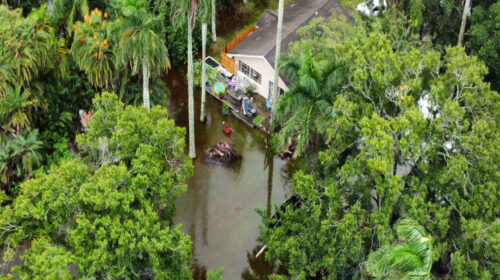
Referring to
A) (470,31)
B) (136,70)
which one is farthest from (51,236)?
(470,31)

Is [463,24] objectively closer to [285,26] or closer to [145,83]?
[285,26]

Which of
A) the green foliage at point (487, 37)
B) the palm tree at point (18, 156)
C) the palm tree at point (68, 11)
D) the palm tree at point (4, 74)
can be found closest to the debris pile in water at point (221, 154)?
the palm tree at point (18, 156)

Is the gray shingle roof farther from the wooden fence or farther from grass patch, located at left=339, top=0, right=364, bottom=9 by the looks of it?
the wooden fence

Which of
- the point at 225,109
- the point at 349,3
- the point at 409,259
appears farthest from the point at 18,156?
the point at 349,3

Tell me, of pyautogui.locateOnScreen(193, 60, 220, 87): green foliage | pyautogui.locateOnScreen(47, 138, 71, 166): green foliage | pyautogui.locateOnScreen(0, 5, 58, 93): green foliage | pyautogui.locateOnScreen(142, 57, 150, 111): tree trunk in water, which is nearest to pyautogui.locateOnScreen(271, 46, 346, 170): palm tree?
pyautogui.locateOnScreen(142, 57, 150, 111): tree trunk in water

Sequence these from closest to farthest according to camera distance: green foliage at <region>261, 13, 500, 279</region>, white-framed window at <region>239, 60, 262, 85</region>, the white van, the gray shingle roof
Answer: green foliage at <region>261, 13, 500, 279</region> < the white van < the gray shingle roof < white-framed window at <region>239, 60, 262, 85</region>

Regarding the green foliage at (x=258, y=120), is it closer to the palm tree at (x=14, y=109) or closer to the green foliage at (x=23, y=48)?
the green foliage at (x=23, y=48)

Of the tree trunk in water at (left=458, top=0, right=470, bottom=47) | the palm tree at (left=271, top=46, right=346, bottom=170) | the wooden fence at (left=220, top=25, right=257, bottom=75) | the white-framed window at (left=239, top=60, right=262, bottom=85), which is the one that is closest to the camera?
the palm tree at (left=271, top=46, right=346, bottom=170)
